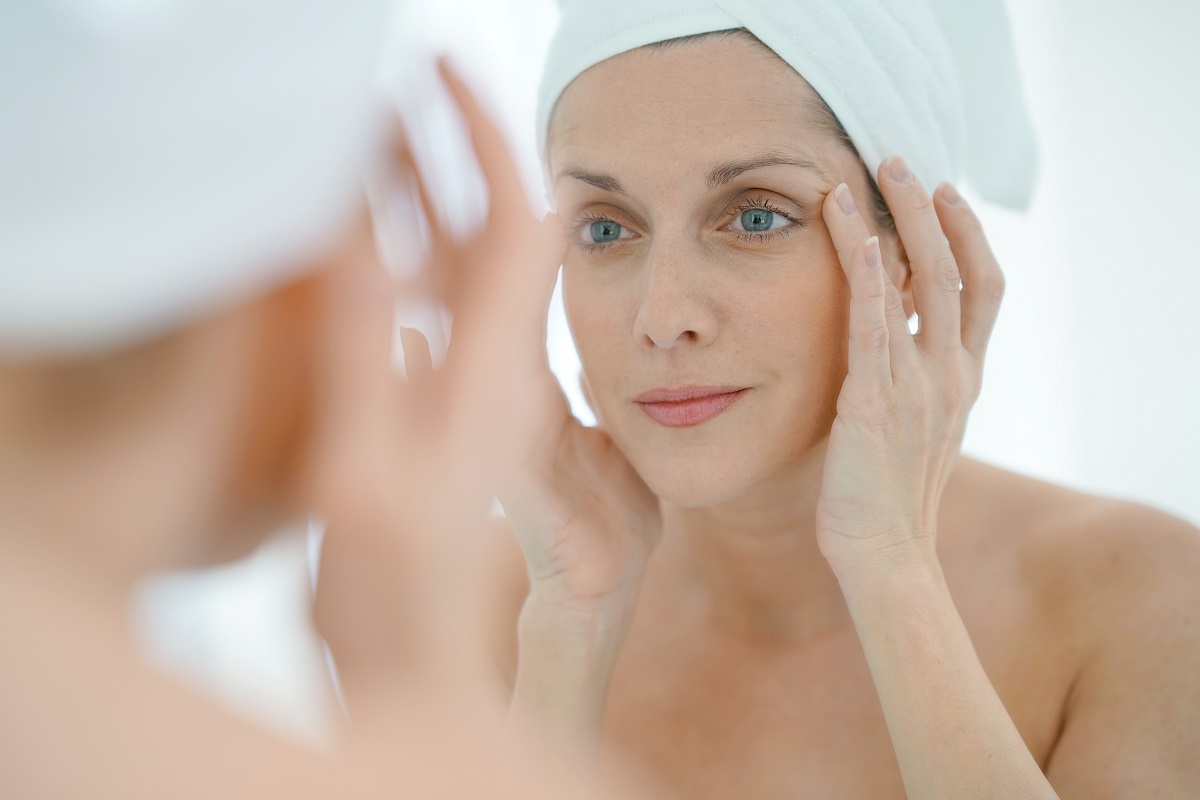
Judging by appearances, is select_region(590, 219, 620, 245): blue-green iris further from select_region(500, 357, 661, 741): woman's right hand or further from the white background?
the white background

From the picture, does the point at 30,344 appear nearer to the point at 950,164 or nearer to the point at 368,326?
the point at 368,326

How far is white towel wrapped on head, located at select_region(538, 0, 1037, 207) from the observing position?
1.33m

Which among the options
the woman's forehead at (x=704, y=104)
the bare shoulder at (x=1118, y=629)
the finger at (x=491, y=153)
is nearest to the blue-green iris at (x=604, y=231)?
the woman's forehead at (x=704, y=104)

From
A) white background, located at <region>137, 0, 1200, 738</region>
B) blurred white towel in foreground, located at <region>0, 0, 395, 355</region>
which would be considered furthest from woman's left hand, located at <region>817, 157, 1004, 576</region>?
white background, located at <region>137, 0, 1200, 738</region>

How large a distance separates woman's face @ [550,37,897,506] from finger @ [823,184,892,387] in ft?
0.14

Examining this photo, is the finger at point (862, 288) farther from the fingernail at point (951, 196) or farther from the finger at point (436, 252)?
the finger at point (436, 252)

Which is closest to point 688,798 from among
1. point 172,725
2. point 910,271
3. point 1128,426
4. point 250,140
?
point 910,271

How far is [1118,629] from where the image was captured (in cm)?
138

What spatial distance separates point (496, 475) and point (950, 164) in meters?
1.18

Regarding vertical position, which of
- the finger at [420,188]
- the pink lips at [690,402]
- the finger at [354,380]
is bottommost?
the finger at [354,380]

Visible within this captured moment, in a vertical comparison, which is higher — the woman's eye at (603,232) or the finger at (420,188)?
the woman's eye at (603,232)

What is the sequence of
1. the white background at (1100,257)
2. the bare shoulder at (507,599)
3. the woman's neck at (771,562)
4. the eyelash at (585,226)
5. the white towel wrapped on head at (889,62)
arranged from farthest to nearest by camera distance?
the white background at (1100,257) → the bare shoulder at (507,599) → the woman's neck at (771,562) → the eyelash at (585,226) → the white towel wrapped on head at (889,62)

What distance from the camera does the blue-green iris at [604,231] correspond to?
1.46 metres

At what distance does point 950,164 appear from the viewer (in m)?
1.54
